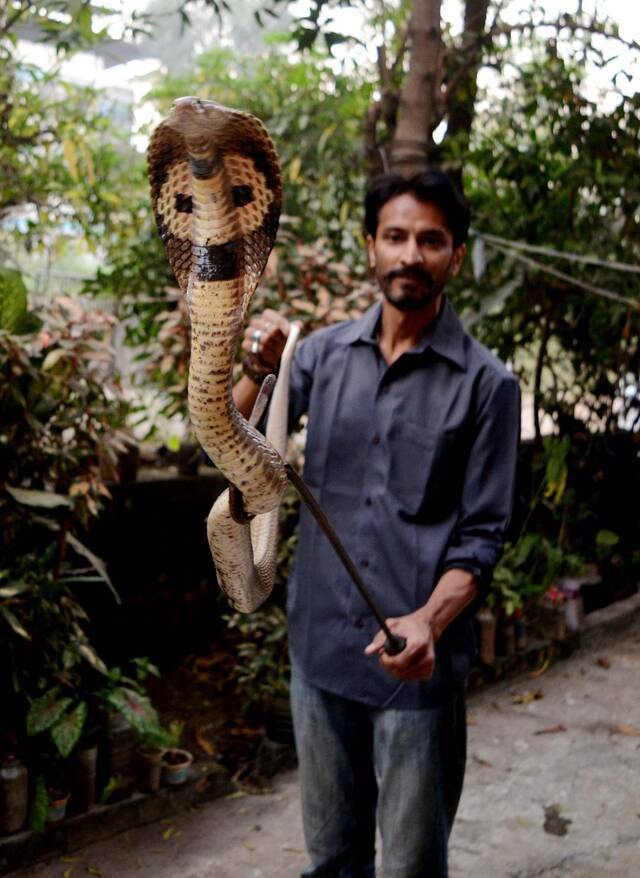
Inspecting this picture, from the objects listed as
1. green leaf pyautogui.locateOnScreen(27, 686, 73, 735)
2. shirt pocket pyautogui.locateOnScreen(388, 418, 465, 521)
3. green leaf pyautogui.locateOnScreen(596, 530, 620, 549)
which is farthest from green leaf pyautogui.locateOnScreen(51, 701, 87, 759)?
green leaf pyautogui.locateOnScreen(596, 530, 620, 549)

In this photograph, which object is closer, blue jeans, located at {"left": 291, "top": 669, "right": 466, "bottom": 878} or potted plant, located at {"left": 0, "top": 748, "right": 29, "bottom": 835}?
blue jeans, located at {"left": 291, "top": 669, "right": 466, "bottom": 878}

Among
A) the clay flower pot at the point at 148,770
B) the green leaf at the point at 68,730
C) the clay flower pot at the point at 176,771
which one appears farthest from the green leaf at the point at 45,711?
the clay flower pot at the point at 176,771

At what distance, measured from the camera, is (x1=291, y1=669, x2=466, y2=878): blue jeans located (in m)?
1.84

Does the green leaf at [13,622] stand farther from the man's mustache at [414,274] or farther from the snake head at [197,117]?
the snake head at [197,117]

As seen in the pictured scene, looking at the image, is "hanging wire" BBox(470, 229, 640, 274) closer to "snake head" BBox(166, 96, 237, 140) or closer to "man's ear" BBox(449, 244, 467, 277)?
"man's ear" BBox(449, 244, 467, 277)

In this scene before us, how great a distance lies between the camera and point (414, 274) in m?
1.82

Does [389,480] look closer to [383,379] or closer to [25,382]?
[383,379]

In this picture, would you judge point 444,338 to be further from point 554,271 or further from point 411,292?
point 554,271

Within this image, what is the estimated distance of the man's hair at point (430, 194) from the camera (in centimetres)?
183

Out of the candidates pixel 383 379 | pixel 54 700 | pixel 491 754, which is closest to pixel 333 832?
pixel 383 379

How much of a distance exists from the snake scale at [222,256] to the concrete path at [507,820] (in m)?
2.38

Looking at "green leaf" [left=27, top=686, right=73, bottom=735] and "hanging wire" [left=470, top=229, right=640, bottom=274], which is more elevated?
"hanging wire" [left=470, top=229, right=640, bottom=274]

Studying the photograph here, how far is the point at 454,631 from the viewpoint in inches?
74.7

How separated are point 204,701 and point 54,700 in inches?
53.3
